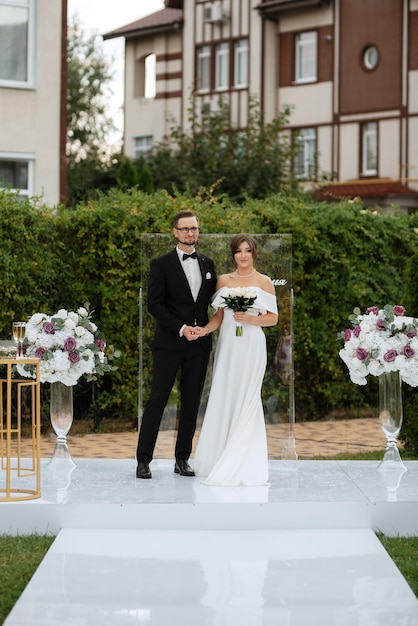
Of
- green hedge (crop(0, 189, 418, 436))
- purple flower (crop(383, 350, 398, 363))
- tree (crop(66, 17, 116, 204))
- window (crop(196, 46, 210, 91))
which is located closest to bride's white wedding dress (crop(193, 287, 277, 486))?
purple flower (crop(383, 350, 398, 363))

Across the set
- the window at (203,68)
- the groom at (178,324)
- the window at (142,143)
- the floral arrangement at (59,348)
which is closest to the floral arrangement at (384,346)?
the groom at (178,324)

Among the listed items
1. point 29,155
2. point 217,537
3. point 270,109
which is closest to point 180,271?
point 217,537

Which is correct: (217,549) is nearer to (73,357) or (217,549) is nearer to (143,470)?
(143,470)

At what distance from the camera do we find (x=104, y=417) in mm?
13547

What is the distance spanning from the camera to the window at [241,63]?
33406 mm

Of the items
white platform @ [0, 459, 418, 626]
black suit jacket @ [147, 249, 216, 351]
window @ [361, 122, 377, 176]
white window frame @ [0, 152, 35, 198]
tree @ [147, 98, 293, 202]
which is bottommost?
white platform @ [0, 459, 418, 626]

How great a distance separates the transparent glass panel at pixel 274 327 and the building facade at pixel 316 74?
745 inches

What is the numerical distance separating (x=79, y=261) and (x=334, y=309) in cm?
342

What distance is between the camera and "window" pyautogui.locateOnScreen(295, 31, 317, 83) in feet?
106

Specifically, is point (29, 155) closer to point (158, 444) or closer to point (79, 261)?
point (79, 261)

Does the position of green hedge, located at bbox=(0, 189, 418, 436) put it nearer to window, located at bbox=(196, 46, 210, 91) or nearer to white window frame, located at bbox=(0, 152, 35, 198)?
white window frame, located at bbox=(0, 152, 35, 198)

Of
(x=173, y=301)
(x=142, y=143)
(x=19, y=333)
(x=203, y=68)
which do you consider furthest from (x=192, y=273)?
Answer: (x=142, y=143)

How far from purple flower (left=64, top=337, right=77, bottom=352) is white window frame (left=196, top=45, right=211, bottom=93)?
25.8 meters

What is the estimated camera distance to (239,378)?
9.12 meters
